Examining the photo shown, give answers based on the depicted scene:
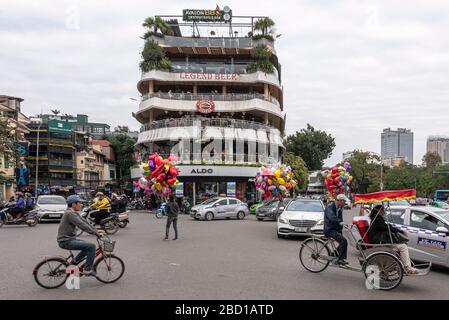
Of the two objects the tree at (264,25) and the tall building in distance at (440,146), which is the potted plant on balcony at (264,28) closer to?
the tree at (264,25)

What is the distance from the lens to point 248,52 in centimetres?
5203

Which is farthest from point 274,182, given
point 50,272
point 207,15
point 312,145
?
point 312,145

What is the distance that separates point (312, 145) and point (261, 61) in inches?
1080

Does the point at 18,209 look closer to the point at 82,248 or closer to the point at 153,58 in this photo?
the point at 82,248

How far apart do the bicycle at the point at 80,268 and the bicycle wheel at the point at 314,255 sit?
13.1 feet

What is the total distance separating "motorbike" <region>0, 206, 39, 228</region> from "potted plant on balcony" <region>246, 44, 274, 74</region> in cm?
3402

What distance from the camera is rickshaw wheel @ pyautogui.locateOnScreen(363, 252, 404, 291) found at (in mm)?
8047

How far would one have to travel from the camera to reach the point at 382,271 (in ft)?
26.6

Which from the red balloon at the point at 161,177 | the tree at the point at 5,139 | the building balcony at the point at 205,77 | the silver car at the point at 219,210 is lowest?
the silver car at the point at 219,210

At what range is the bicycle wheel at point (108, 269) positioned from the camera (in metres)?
8.16

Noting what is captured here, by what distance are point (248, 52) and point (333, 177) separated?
86.0 ft

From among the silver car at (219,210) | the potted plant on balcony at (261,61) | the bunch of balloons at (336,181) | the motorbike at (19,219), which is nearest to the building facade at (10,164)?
the potted plant on balcony at (261,61)
